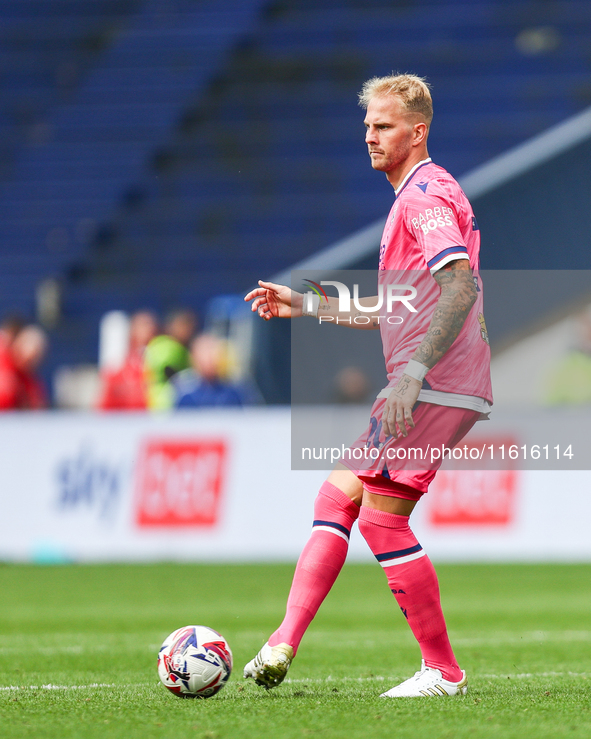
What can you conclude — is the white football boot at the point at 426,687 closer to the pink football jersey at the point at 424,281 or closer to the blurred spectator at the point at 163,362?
the pink football jersey at the point at 424,281

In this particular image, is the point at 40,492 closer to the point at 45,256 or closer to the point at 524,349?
the point at 524,349

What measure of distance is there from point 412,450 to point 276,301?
0.85 meters

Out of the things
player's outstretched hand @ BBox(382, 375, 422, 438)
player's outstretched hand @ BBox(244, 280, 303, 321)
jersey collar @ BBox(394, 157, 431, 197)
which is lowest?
player's outstretched hand @ BBox(382, 375, 422, 438)

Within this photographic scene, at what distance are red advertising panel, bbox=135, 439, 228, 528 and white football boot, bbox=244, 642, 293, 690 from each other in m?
6.61

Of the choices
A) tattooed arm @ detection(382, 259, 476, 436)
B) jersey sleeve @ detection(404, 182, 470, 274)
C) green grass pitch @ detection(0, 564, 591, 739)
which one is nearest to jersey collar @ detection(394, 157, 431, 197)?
Answer: jersey sleeve @ detection(404, 182, 470, 274)

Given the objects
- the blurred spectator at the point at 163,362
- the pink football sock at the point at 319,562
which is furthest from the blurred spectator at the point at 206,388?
the pink football sock at the point at 319,562

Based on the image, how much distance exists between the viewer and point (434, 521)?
33.3 ft

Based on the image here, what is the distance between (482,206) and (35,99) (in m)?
9.53

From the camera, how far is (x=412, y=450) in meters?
3.92

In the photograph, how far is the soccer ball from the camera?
403cm

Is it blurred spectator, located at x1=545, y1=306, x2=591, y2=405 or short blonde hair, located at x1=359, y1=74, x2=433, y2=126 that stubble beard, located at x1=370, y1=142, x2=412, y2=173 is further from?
blurred spectator, located at x1=545, y1=306, x2=591, y2=405

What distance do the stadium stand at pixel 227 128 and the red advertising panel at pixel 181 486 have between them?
23.3ft

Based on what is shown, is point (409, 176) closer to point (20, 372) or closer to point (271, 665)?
point (271, 665)

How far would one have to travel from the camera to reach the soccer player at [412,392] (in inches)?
151
